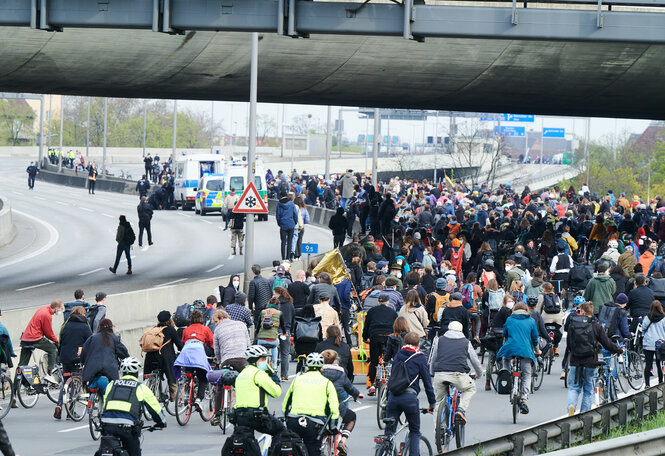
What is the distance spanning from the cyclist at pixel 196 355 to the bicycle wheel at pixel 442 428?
158 inches

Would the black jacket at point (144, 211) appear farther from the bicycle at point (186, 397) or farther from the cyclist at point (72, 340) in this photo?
the bicycle at point (186, 397)

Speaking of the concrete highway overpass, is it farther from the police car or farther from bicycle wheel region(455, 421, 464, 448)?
the police car

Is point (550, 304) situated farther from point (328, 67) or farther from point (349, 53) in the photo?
point (328, 67)

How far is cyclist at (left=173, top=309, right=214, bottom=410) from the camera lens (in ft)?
55.6

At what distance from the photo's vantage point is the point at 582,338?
16281 mm

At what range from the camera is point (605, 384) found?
687 inches

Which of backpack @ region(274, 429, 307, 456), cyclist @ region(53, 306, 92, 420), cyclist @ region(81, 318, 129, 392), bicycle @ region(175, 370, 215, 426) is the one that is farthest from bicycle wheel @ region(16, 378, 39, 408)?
backpack @ region(274, 429, 307, 456)

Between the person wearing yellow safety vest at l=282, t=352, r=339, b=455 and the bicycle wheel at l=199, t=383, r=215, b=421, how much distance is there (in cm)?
537

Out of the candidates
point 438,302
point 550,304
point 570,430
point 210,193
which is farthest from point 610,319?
point 210,193

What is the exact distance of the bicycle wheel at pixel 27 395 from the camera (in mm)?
18516

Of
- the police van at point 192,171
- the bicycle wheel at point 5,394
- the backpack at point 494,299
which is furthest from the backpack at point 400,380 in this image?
the police van at point 192,171

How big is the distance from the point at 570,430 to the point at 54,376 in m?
9.00

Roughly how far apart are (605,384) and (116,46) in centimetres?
1472

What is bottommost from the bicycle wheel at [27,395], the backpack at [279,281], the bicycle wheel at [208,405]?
the bicycle wheel at [27,395]
